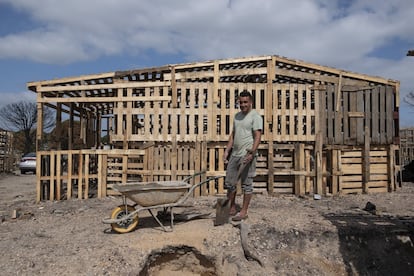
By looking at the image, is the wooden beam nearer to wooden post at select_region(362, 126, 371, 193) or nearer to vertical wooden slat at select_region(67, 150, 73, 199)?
vertical wooden slat at select_region(67, 150, 73, 199)

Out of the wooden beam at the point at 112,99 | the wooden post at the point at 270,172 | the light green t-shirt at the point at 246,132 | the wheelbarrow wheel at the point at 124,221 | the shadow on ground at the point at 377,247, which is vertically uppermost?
the wooden beam at the point at 112,99

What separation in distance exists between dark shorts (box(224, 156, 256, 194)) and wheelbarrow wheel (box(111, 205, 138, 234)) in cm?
165

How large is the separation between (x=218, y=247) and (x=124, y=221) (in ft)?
5.20

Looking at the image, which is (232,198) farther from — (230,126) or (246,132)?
(230,126)

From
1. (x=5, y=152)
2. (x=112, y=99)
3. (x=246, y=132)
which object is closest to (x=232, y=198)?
(x=246, y=132)

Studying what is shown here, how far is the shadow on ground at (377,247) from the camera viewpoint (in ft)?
17.4

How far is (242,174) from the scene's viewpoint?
19.0ft

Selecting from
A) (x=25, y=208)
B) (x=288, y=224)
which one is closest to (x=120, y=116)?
(x=25, y=208)

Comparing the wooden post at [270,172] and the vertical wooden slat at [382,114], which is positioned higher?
the vertical wooden slat at [382,114]

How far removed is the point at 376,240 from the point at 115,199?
5822 mm

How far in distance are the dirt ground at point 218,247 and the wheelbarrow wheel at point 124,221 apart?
121 millimetres

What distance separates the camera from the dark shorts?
5.73m

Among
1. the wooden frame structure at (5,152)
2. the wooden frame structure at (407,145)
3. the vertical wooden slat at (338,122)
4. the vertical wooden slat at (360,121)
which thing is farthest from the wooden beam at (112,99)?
the wooden frame structure at (407,145)

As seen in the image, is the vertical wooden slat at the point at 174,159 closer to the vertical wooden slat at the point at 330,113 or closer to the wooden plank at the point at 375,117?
the vertical wooden slat at the point at 330,113
